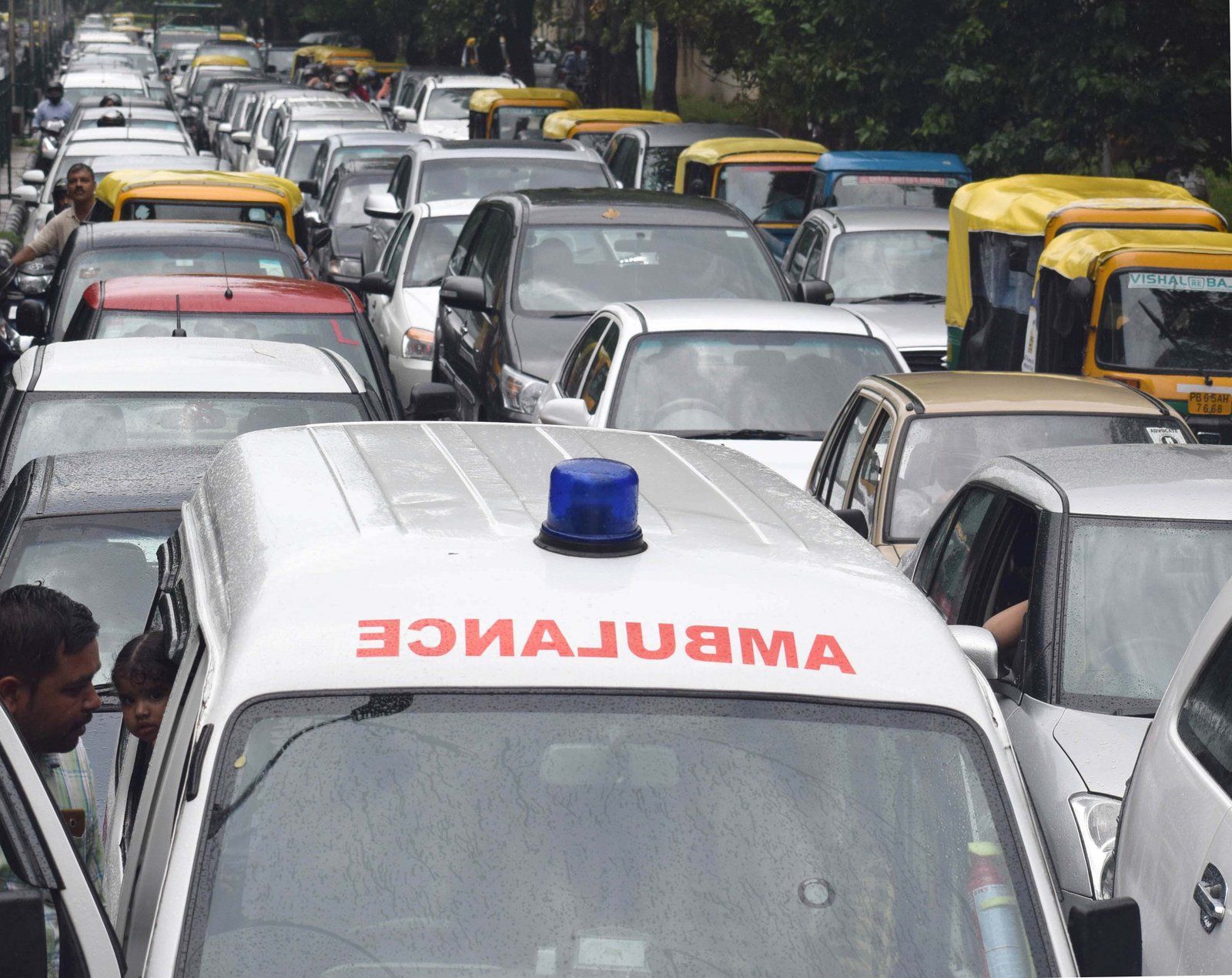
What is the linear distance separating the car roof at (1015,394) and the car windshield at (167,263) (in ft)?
14.4

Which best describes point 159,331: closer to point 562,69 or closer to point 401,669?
point 401,669

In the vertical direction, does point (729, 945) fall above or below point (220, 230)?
above

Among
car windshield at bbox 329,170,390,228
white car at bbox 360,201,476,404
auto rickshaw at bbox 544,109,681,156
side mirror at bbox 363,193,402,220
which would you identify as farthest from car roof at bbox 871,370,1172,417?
auto rickshaw at bbox 544,109,681,156

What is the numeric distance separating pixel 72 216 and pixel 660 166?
8767 millimetres

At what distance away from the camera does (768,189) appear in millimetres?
20453

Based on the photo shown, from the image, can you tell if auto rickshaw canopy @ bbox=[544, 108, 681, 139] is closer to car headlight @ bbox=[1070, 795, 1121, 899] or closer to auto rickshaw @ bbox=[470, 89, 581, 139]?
auto rickshaw @ bbox=[470, 89, 581, 139]

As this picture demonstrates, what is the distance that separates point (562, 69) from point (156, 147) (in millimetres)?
32155

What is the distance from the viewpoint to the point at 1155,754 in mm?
4402

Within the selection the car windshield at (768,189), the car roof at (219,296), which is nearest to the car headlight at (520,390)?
the car roof at (219,296)

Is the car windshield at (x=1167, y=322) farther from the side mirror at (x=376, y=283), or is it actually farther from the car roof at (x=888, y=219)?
the side mirror at (x=376, y=283)

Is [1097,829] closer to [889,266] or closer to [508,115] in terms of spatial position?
[889,266]

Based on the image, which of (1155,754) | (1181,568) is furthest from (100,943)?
(1181,568)

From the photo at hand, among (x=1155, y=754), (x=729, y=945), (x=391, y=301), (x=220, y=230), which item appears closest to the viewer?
(x=729, y=945)

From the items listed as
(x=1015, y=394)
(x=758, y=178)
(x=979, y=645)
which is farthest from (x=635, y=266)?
(x=758, y=178)
